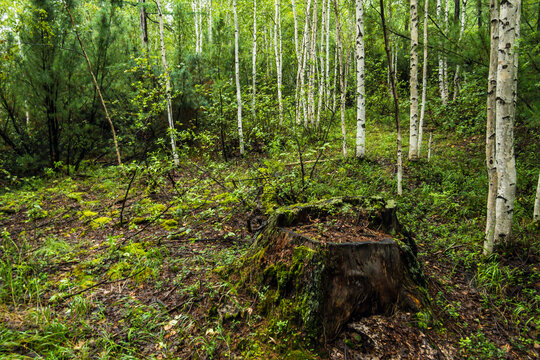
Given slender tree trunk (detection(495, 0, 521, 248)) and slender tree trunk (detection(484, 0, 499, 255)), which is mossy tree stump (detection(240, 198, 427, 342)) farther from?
slender tree trunk (detection(495, 0, 521, 248))

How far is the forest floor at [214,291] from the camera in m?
2.26

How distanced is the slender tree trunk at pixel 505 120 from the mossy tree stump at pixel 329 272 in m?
1.74

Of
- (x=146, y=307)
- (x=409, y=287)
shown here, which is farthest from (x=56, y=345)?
(x=409, y=287)

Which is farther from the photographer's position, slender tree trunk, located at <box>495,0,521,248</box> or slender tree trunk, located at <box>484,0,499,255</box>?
slender tree trunk, located at <box>484,0,499,255</box>

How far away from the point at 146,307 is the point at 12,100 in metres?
10.9

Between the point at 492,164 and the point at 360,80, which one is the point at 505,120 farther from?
the point at 360,80

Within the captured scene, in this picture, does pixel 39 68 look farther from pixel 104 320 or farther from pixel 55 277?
pixel 104 320

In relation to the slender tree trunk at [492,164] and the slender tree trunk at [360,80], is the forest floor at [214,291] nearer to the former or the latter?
the slender tree trunk at [492,164]

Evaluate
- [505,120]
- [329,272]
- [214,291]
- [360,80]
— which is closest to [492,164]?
[505,120]

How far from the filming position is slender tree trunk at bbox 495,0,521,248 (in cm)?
334

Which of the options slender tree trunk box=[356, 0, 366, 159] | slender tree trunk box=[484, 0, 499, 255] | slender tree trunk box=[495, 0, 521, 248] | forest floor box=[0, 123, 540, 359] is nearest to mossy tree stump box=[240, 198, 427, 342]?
forest floor box=[0, 123, 540, 359]

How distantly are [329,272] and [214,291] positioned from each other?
1.29 m

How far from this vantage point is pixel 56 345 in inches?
85.0

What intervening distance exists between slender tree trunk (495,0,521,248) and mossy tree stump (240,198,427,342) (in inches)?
68.4
